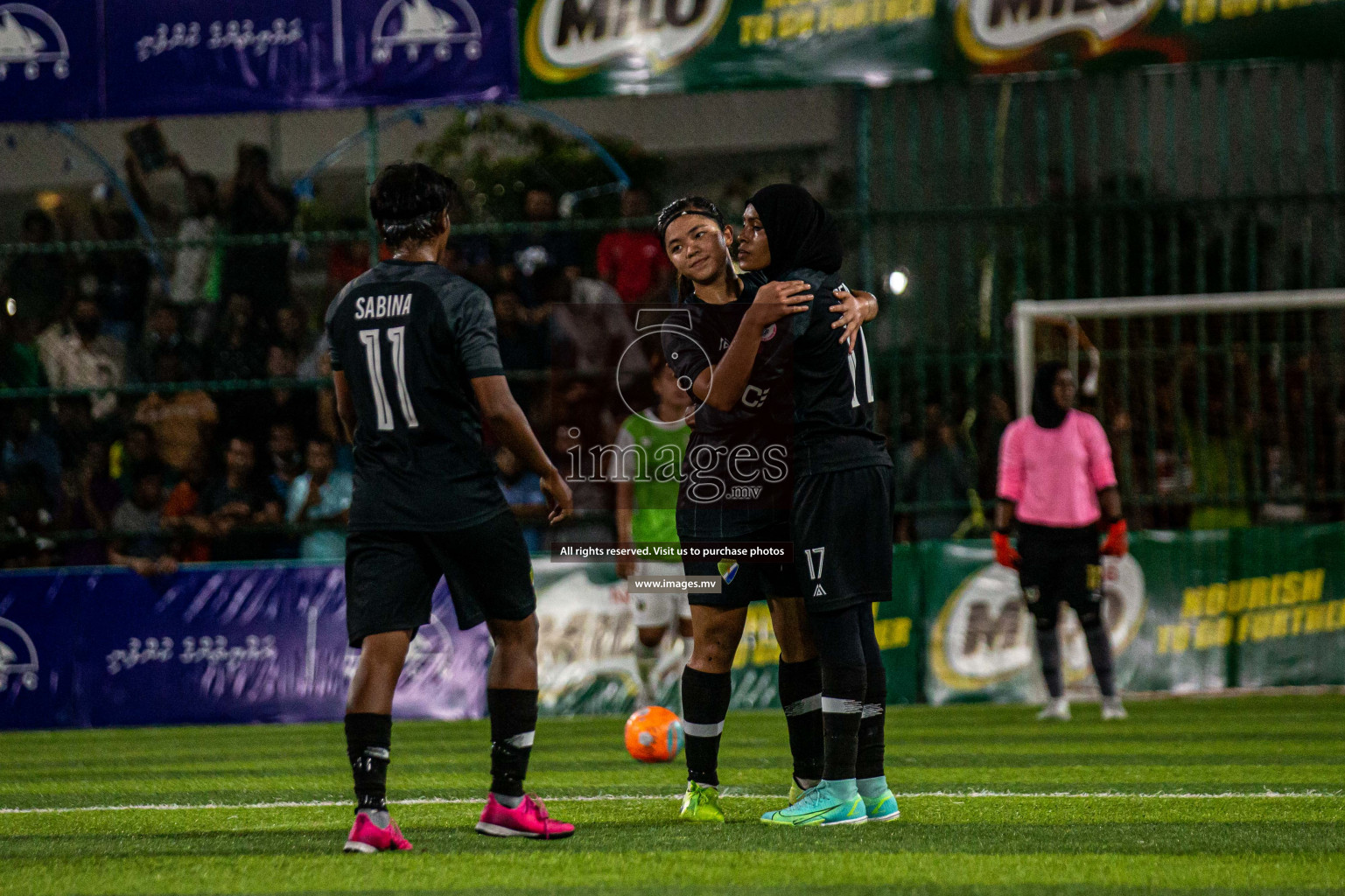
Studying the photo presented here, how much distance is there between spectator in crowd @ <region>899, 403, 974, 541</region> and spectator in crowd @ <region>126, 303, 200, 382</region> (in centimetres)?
523

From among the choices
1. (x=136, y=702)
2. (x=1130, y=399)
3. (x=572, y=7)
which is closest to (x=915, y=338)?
(x=1130, y=399)

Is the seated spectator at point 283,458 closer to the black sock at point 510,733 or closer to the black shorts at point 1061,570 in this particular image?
the black shorts at point 1061,570

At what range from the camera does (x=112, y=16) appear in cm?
1235

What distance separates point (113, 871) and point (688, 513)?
2.13 m

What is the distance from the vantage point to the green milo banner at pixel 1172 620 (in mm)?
11750

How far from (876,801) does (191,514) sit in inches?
310

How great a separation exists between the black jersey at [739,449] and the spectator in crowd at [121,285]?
8308 millimetres

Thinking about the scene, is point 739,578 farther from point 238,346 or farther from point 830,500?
point 238,346

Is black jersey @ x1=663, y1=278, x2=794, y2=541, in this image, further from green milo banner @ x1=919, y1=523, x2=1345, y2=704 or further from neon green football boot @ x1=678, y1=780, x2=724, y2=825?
green milo banner @ x1=919, y1=523, x2=1345, y2=704

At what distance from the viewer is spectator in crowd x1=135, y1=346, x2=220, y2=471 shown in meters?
12.5

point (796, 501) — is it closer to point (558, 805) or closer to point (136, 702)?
point (558, 805)

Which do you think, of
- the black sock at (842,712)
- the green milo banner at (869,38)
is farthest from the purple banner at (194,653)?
the black sock at (842,712)

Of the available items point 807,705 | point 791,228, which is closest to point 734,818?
point 807,705

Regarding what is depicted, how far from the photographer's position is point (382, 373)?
16.8 feet
